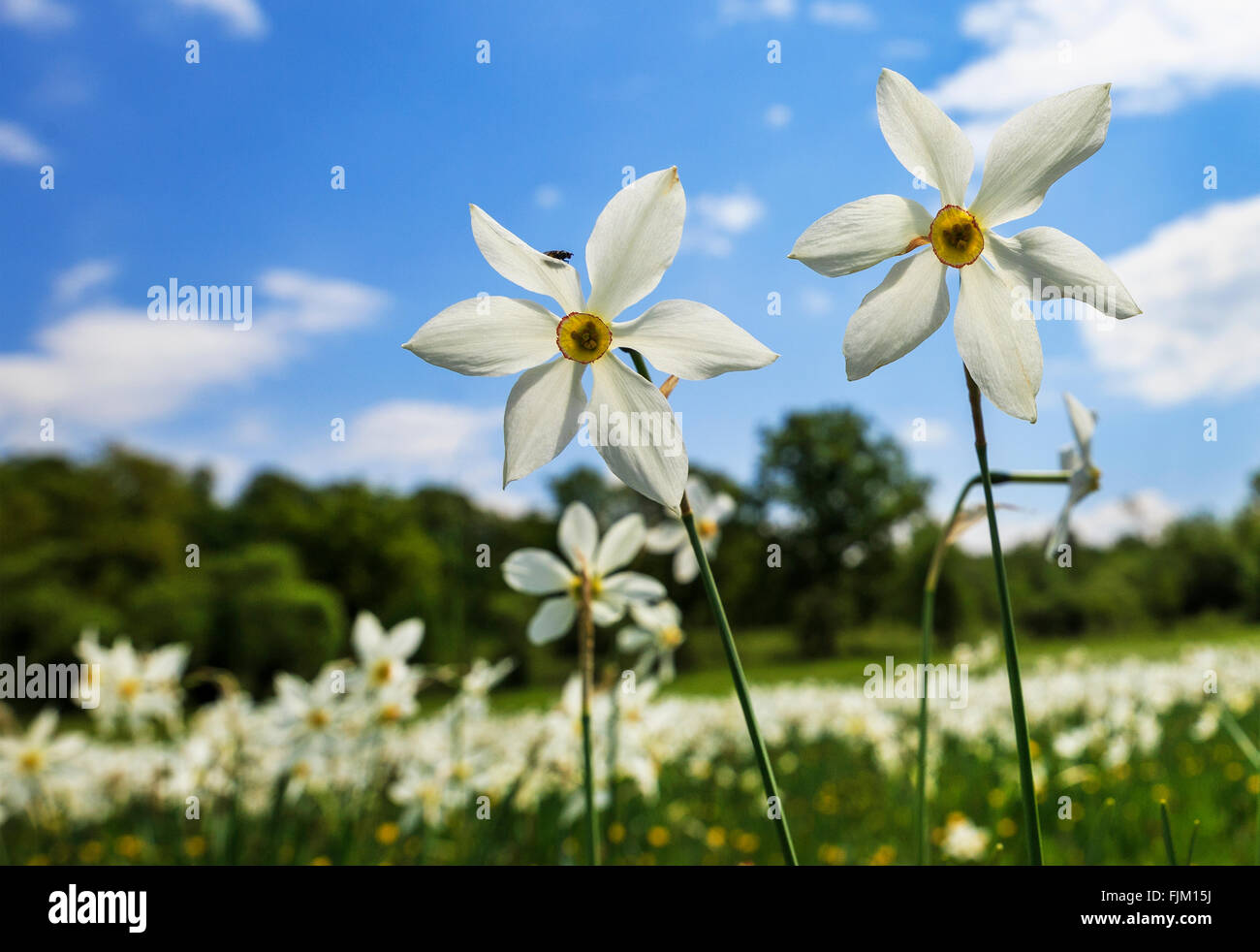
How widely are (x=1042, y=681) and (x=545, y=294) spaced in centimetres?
569

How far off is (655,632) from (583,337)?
0.94m

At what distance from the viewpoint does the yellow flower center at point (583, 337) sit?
0.68m

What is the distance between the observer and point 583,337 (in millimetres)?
688

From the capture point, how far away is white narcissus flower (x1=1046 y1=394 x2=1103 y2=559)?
87 cm

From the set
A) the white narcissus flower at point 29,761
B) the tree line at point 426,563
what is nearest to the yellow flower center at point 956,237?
the white narcissus flower at point 29,761

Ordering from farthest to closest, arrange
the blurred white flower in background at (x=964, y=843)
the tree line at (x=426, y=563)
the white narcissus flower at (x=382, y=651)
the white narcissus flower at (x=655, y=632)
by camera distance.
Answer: the tree line at (x=426, y=563) < the blurred white flower in background at (x=964, y=843) < the white narcissus flower at (x=382, y=651) < the white narcissus flower at (x=655, y=632)

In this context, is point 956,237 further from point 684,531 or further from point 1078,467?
point 684,531

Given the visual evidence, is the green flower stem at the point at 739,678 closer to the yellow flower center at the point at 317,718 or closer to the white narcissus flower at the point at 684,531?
the white narcissus flower at the point at 684,531

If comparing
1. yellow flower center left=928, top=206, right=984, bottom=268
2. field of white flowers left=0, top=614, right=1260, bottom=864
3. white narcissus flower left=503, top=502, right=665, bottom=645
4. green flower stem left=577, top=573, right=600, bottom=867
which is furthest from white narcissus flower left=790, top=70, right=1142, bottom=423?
field of white flowers left=0, top=614, right=1260, bottom=864

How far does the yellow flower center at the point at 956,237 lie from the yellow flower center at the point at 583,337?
277mm

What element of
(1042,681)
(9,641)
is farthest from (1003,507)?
(9,641)

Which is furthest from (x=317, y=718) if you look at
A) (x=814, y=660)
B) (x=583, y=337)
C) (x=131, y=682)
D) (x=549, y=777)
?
(x=814, y=660)

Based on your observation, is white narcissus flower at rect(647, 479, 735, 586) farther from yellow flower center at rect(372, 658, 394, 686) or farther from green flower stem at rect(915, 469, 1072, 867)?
yellow flower center at rect(372, 658, 394, 686)

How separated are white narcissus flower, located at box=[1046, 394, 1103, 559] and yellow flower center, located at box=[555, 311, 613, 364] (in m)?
0.52
